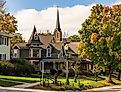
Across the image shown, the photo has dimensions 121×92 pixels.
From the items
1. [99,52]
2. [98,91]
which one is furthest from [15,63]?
[98,91]

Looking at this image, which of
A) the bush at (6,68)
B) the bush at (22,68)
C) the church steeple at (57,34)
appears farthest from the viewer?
the church steeple at (57,34)

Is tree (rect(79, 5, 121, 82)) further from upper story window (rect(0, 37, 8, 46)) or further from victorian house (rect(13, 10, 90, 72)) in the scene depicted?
victorian house (rect(13, 10, 90, 72))

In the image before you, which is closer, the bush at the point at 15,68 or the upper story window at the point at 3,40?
the bush at the point at 15,68

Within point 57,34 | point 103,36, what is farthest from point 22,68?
point 57,34

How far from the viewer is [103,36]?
47.3m

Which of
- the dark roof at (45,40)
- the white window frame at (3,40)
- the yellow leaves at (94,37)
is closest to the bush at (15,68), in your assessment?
the white window frame at (3,40)

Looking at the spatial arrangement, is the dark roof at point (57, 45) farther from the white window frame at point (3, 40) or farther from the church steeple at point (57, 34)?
the white window frame at point (3, 40)

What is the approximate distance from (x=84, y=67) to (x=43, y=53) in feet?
29.2

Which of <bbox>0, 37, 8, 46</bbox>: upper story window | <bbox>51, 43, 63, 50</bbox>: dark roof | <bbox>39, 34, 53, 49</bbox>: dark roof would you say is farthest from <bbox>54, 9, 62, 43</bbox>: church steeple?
<bbox>0, 37, 8, 46</bbox>: upper story window

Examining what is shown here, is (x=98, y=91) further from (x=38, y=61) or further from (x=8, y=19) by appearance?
(x=8, y=19)

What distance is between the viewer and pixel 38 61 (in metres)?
69.8

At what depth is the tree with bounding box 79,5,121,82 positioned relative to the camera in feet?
153

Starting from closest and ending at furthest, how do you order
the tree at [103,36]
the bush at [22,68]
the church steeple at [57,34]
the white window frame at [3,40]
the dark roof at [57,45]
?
the bush at [22,68] < the tree at [103,36] < the white window frame at [3,40] < the dark roof at [57,45] < the church steeple at [57,34]

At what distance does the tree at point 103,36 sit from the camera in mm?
46594
